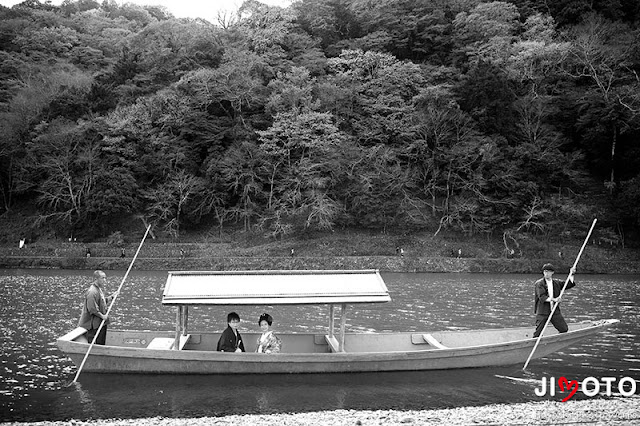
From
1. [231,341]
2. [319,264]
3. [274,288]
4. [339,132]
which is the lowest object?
[319,264]

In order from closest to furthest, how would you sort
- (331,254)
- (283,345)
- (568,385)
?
(568,385) → (283,345) → (331,254)

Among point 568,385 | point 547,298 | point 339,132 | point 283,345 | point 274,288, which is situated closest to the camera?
point 568,385

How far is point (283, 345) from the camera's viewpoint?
45.7 ft

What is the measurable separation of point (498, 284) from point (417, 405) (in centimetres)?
2485

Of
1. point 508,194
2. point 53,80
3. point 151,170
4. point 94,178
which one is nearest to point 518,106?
point 508,194

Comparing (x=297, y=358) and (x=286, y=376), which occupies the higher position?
(x=297, y=358)

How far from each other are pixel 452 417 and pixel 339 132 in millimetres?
41959

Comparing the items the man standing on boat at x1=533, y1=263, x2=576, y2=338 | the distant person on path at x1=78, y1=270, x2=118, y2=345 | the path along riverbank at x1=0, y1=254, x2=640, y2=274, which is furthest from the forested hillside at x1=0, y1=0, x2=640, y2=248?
the distant person on path at x1=78, y1=270, x2=118, y2=345

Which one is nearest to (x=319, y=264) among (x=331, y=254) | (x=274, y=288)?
(x=331, y=254)

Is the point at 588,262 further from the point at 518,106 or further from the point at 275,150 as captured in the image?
the point at 275,150

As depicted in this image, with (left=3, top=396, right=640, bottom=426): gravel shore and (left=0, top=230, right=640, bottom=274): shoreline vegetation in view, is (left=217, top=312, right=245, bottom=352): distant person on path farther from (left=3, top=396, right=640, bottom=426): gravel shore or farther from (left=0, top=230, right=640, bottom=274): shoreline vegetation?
(left=0, top=230, right=640, bottom=274): shoreline vegetation

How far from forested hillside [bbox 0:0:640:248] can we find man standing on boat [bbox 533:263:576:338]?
3242 cm

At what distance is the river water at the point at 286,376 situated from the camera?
1070 centimetres

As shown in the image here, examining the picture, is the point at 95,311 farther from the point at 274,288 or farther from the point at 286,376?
the point at 286,376
